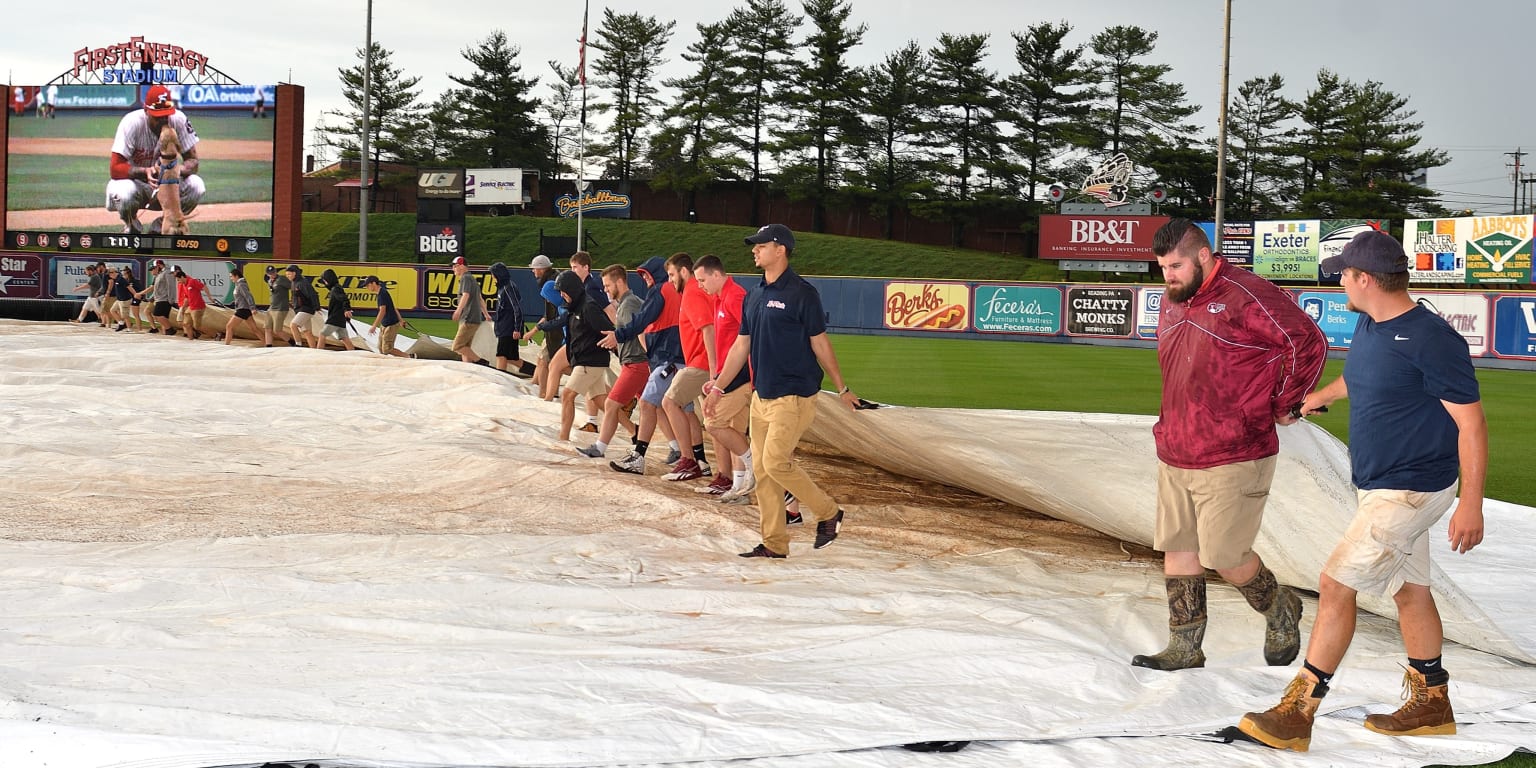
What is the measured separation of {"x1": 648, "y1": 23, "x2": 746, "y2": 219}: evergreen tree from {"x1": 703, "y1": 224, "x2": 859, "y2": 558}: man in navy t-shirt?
217 feet

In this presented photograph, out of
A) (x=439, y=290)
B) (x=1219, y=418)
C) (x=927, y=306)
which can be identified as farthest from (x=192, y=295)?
(x=1219, y=418)

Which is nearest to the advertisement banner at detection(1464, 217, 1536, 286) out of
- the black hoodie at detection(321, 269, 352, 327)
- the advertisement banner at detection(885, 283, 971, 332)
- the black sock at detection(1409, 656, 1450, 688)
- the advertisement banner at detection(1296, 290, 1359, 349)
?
the advertisement banner at detection(1296, 290, 1359, 349)

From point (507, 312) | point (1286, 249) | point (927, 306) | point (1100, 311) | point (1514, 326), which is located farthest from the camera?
point (1286, 249)

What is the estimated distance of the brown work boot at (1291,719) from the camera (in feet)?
12.8

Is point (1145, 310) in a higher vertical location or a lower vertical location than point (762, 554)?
higher

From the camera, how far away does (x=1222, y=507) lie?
4621 mm

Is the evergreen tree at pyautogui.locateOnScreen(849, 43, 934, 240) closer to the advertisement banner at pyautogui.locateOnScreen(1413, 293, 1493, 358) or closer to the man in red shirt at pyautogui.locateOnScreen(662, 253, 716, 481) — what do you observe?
the advertisement banner at pyautogui.locateOnScreen(1413, 293, 1493, 358)

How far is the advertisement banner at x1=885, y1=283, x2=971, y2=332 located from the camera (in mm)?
35406

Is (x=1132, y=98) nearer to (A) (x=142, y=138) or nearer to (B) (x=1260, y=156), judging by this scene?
(B) (x=1260, y=156)

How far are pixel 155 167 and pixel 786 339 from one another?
42.9m

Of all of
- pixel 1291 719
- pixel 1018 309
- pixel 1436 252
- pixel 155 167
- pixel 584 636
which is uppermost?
pixel 155 167

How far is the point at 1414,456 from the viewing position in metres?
3.94

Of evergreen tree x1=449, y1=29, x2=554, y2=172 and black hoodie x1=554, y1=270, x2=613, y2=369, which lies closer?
black hoodie x1=554, y1=270, x2=613, y2=369

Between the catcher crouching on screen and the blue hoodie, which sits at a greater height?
the catcher crouching on screen
